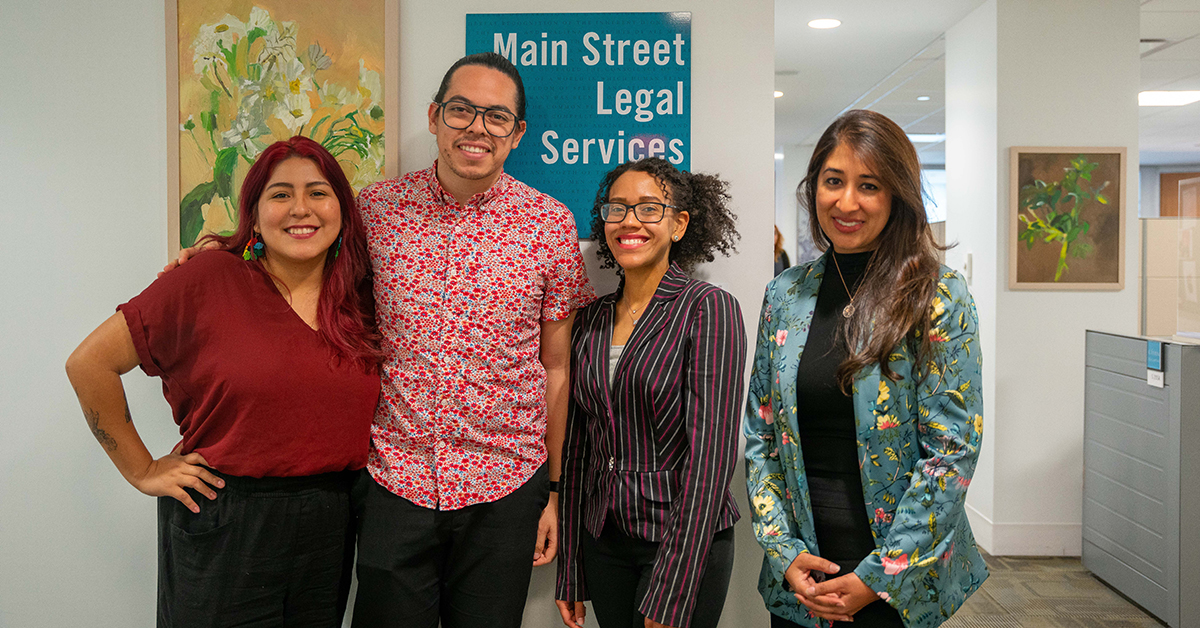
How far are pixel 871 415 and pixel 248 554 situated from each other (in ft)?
4.30

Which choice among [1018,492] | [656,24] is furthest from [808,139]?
[656,24]

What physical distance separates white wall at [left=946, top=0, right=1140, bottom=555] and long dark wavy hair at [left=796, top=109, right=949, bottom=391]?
109 inches

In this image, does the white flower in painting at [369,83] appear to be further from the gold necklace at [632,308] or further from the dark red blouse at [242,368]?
the gold necklace at [632,308]

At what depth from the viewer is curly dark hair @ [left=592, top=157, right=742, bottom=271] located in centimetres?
165

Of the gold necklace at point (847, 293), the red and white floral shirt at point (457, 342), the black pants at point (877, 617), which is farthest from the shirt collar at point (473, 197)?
the black pants at point (877, 617)

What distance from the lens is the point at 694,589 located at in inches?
57.4

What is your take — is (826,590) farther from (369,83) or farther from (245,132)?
(245,132)

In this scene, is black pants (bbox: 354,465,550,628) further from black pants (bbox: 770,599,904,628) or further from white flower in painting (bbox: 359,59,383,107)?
white flower in painting (bbox: 359,59,383,107)

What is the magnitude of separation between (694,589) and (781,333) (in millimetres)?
574

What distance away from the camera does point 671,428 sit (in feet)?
5.04

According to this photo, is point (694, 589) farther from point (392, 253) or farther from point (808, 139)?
point (808, 139)

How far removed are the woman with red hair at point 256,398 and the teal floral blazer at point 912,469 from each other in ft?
3.04

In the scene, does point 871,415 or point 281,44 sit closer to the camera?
point 871,415

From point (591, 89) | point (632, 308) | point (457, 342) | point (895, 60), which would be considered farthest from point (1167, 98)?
point (457, 342)
